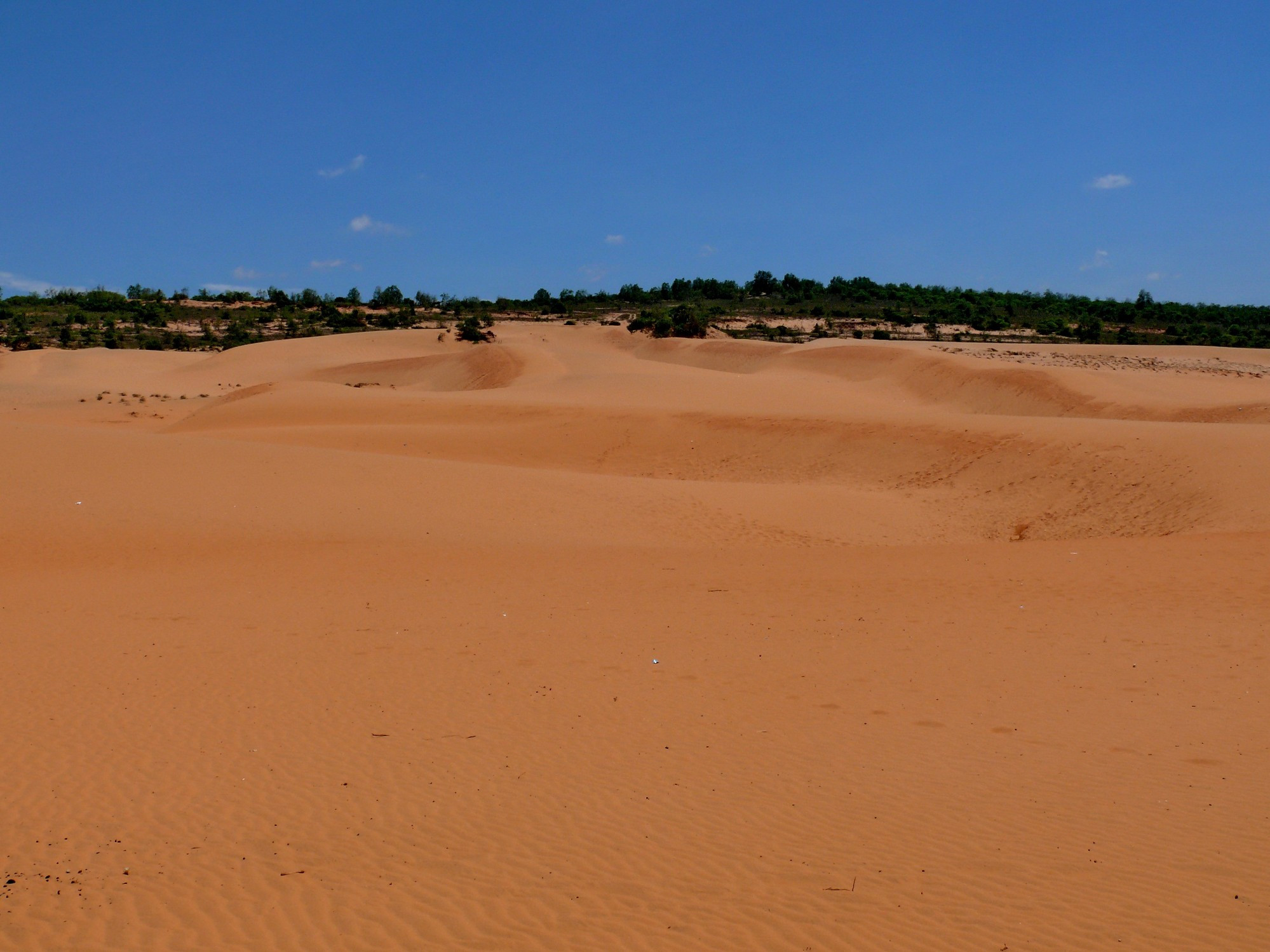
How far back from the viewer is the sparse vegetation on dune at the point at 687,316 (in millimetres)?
57969

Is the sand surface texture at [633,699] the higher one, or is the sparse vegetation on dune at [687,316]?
the sparse vegetation on dune at [687,316]

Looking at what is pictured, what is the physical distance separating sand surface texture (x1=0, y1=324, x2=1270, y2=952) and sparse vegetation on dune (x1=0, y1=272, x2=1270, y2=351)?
122 feet

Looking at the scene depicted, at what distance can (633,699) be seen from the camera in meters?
8.90

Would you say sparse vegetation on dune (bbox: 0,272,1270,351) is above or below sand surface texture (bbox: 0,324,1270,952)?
above

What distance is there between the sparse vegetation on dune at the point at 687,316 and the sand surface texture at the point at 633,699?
37.2 m

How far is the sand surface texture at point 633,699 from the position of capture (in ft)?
17.2

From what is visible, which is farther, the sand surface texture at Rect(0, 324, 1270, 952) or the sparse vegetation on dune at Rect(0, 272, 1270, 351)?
the sparse vegetation on dune at Rect(0, 272, 1270, 351)

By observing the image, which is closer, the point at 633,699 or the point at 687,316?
the point at 633,699

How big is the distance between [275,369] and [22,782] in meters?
44.1

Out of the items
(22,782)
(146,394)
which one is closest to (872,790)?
(22,782)

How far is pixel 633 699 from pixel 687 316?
50706 millimetres

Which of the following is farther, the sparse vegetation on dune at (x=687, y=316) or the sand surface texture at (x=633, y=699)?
the sparse vegetation on dune at (x=687, y=316)

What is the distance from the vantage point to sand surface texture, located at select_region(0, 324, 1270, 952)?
17.2 feet

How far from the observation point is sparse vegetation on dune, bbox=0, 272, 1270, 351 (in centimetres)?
5797
